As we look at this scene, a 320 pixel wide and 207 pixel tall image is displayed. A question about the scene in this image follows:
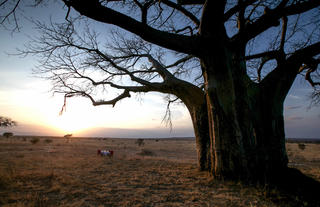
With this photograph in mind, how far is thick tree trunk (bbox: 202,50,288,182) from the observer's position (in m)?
3.63

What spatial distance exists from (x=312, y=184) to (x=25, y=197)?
5615 millimetres

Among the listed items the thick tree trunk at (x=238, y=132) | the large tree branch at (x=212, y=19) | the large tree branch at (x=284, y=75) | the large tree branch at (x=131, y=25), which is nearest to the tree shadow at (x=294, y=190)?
the thick tree trunk at (x=238, y=132)

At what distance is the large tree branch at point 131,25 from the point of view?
2387 mm

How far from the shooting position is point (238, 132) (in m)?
3.66

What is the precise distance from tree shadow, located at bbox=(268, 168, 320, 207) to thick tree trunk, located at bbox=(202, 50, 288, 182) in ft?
0.69

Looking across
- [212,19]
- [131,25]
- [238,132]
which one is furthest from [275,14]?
[131,25]

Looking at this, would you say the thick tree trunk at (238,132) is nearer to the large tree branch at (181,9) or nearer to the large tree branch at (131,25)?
the large tree branch at (131,25)

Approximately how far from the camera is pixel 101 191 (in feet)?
10.8

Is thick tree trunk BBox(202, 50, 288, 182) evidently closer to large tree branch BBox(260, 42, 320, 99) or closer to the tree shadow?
the tree shadow

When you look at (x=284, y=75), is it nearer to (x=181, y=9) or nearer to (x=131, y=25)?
(x=181, y=9)

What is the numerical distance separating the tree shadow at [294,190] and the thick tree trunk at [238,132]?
21 cm

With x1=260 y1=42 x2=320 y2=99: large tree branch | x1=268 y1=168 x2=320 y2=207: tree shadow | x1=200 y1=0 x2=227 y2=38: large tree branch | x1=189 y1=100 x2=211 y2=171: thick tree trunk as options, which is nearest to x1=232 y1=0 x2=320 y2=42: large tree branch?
x1=200 y1=0 x2=227 y2=38: large tree branch

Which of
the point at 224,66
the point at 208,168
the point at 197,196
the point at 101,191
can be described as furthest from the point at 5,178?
the point at 224,66

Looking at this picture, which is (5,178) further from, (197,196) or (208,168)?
(208,168)
